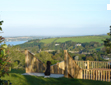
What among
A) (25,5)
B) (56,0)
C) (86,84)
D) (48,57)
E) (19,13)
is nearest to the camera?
(86,84)

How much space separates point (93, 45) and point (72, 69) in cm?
4213

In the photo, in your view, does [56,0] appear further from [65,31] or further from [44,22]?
[65,31]

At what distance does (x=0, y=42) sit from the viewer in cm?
276

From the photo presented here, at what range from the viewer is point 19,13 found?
3553cm

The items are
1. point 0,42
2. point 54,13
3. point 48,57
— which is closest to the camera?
point 0,42

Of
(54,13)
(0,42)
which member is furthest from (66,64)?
(54,13)

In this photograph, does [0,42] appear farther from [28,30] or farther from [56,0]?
[28,30]

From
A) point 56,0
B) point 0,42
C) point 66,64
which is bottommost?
point 66,64

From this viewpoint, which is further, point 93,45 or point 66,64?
point 93,45

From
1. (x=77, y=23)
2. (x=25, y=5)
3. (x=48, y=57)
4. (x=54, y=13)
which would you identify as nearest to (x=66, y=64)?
(x=25, y=5)

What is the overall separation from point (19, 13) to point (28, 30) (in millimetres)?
22697

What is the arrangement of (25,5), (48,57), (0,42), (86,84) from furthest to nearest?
(48,57) → (25,5) → (86,84) → (0,42)

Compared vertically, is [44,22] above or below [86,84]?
above

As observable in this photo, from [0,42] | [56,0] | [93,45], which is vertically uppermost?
[56,0]
